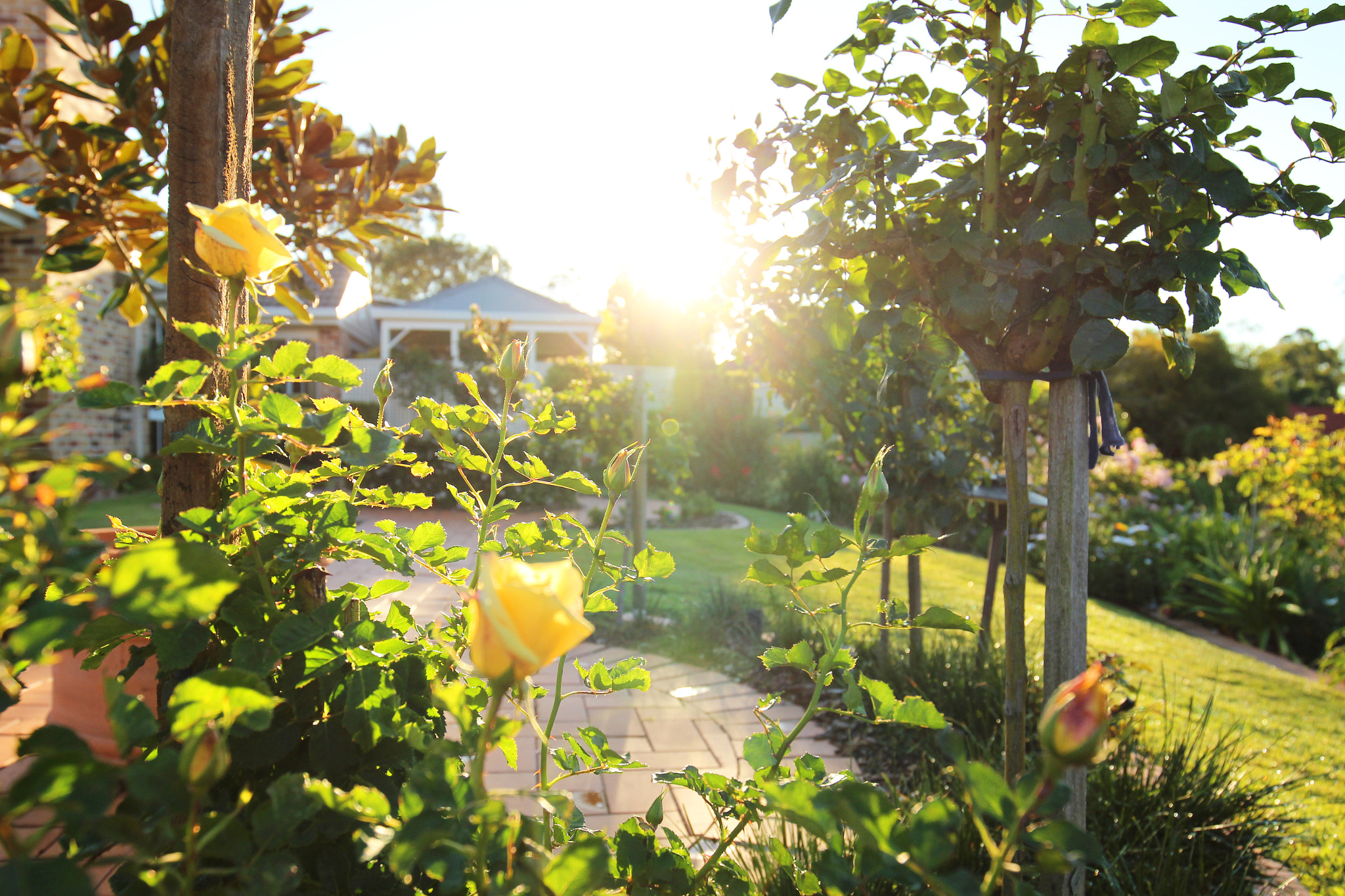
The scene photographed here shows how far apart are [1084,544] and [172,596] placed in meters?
1.53

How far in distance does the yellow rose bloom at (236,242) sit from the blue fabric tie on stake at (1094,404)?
126 cm

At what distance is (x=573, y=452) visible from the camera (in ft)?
23.2

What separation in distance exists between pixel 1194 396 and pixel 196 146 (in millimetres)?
19050

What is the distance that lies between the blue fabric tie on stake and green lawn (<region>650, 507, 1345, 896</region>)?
1330 mm

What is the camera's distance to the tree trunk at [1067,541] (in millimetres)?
1430

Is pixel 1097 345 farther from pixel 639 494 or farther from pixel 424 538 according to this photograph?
pixel 639 494

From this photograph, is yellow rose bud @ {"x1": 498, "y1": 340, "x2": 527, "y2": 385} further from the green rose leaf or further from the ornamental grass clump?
the green rose leaf

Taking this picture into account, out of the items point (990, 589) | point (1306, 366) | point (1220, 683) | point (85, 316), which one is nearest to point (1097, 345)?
point (990, 589)

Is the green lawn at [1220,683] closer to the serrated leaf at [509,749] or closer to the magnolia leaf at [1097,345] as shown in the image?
the magnolia leaf at [1097,345]

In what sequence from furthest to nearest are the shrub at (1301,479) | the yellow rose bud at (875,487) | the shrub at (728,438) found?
the shrub at (728,438) → the shrub at (1301,479) → the yellow rose bud at (875,487)

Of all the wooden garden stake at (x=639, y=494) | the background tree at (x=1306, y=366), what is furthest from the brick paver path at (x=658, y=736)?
the background tree at (x=1306, y=366)

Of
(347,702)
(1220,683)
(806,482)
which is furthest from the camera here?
(806,482)

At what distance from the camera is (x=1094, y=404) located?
151 cm

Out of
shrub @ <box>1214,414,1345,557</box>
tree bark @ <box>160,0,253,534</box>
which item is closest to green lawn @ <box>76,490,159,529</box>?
tree bark @ <box>160,0,253,534</box>
